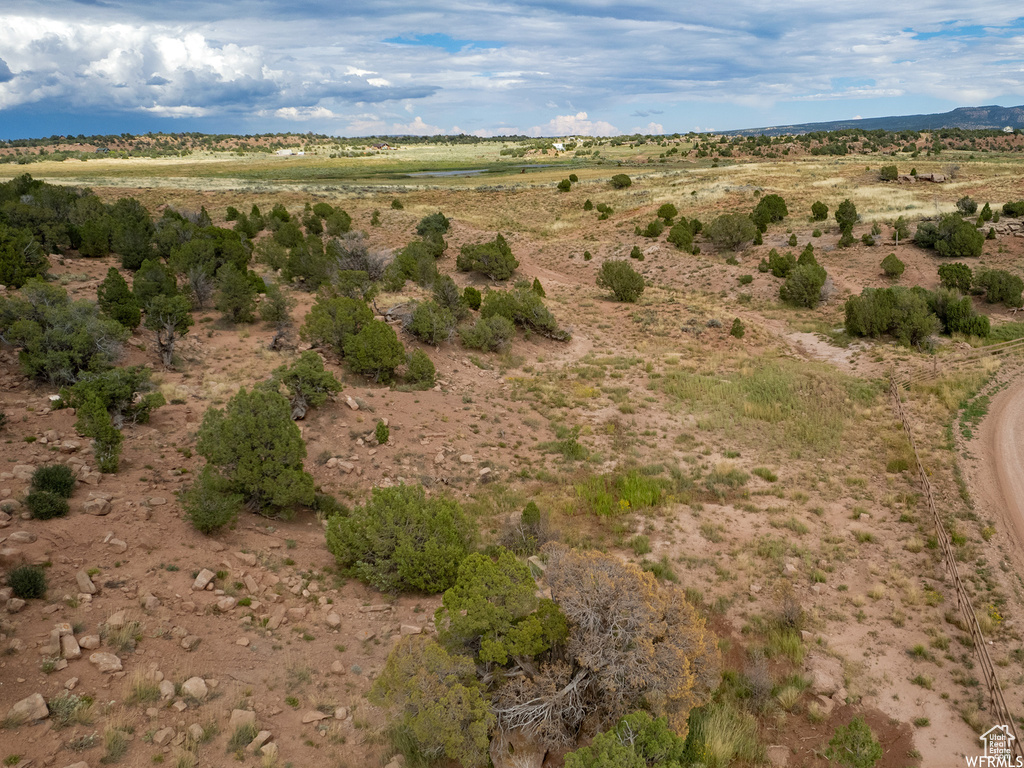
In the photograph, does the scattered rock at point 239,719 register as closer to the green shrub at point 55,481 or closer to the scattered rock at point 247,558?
the scattered rock at point 247,558

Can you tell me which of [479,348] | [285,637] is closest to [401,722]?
[285,637]

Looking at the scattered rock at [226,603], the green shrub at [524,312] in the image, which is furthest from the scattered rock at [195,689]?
the green shrub at [524,312]

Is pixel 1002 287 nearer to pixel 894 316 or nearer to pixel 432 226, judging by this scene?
pixel 894 316

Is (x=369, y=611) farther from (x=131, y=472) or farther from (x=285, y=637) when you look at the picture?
(x=131, y=472)

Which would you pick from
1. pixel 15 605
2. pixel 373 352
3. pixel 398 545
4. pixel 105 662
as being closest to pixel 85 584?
pixel 15 605

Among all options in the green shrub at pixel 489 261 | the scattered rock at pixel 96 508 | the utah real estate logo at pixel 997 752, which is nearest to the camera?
the utah real estate logo at pixel 997 752

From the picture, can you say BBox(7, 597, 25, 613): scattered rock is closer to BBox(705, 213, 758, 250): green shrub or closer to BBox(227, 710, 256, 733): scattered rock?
BBox(227, 710, 256, 733): scattered rock

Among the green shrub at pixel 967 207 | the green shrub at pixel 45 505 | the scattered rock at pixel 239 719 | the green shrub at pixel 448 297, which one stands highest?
the green shrub at pixel 967 207
